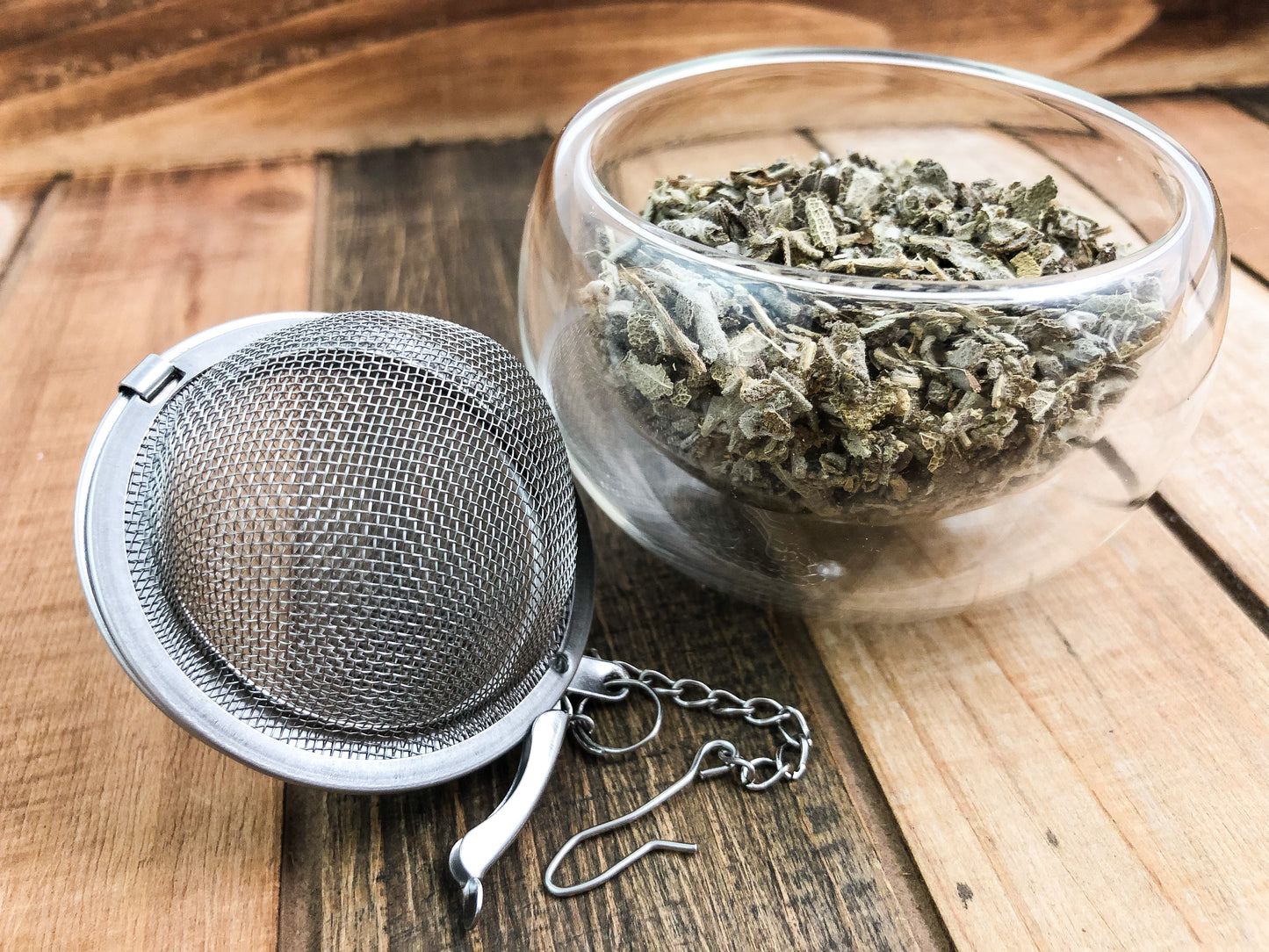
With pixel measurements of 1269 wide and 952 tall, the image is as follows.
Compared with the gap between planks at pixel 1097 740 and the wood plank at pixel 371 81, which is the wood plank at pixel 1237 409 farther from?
the wood plank at pixel 371 81

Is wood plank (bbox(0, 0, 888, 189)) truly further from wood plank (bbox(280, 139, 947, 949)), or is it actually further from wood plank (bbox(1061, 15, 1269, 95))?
wood plank (bbox(280, 139, 947, 949))

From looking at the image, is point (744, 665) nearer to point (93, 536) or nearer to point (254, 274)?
point (93, 536)

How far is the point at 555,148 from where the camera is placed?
0.66 metres

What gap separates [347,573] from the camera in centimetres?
55

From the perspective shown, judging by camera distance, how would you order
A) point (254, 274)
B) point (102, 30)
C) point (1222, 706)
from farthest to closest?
point (102, 30) → point (254, 274) → point (1222, 706)

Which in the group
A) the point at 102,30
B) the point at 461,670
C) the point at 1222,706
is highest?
the point at 102,30

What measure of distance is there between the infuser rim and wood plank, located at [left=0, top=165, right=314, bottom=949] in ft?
0.20

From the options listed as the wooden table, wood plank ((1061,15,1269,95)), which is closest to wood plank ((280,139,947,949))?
the wooden table

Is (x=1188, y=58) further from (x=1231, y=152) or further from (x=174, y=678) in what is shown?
(x=174, y=678)

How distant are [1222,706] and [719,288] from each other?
0.42 metres

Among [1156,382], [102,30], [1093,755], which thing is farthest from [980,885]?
[102,30]

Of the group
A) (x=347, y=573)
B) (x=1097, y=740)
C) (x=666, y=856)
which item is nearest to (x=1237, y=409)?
(x=1097, y=740)

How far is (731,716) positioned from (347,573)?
25cm

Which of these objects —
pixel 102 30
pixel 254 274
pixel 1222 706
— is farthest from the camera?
pixel 102 30
